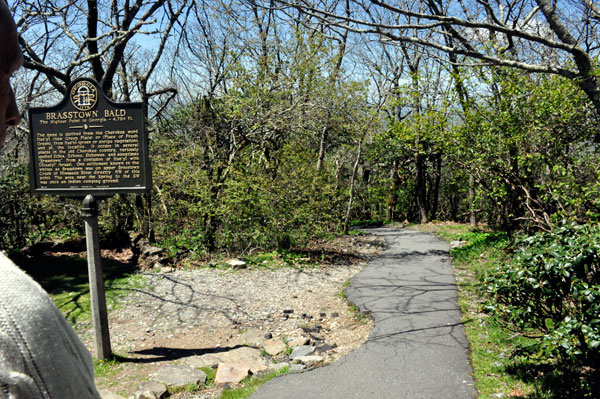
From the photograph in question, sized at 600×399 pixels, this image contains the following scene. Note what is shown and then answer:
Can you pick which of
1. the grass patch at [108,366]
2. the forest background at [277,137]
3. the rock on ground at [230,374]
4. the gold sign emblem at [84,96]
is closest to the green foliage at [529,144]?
the forest background at [277,137]

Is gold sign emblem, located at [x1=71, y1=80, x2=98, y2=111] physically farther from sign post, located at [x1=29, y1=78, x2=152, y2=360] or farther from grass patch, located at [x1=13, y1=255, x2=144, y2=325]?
grass patch, located at [x1=13, y1=255, x2=144, y2=325]

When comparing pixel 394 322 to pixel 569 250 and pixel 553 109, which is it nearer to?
pixel 569 250

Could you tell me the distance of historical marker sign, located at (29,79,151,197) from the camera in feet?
19.7

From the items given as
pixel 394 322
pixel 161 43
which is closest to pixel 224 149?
pixel 161 43

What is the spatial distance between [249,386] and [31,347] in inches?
187

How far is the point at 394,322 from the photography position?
6.99 meters

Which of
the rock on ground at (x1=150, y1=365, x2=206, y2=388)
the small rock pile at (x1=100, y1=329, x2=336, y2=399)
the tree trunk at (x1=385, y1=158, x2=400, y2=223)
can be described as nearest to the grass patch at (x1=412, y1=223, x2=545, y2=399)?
the small rock pile at (x1=100, y1=329, x2=336, y2=399)

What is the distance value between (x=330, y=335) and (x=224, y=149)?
727 centimetres

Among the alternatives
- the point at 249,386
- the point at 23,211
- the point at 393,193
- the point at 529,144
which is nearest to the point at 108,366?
the point at 249,386

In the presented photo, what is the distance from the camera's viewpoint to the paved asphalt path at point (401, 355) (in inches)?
189

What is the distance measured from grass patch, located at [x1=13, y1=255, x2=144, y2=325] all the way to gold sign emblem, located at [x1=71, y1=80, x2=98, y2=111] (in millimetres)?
3492

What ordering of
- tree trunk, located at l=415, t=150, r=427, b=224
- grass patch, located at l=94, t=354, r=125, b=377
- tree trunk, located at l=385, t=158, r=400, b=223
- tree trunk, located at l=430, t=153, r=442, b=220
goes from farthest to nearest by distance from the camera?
tree trunk, located at l=385, t=158, r=400, b=223
tree trunk, located at l=430, t=153, r=442, b=220
tree trunk, located at l=415, t=150, r=427, b=224
grass patch, located at l=94, t=354, r=125, b=377

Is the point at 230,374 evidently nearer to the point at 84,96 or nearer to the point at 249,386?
the point at 249,386

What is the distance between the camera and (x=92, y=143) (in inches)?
238
